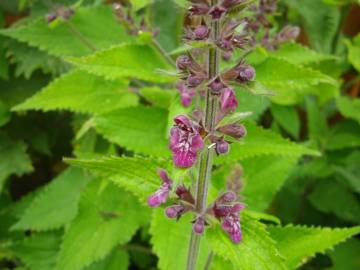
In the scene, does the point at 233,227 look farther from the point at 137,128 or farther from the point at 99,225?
the point at 99,225

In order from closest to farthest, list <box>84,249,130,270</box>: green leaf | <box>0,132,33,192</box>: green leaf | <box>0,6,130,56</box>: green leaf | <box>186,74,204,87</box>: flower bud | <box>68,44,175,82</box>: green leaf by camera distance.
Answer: <box>186,74,204,87</box>: flower bud → <box>68,44,175,82</box>: green leaf → <box>84,249,130,270</box>: green leaf → <box>0,6,130,56</box>: green leaf → <box>0,132,33,192</box>: green leaf

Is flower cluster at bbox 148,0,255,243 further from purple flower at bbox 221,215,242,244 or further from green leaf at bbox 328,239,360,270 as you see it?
green leaf at bbox 328,239,360,270

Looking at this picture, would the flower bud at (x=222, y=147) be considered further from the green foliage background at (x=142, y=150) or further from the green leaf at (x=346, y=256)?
the green leaf at (x=346, y=256)

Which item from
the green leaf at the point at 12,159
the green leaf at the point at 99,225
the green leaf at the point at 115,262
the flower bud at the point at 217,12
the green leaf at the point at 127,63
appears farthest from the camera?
the green leaf at the point at 12,159

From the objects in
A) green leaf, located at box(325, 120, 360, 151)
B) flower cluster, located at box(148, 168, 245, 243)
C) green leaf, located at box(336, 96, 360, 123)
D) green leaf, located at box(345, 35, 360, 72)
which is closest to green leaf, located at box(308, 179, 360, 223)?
green leaf, located at box(325, 120, 360, 151)

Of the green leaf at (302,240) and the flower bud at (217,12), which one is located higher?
the flower bud at (217,12)

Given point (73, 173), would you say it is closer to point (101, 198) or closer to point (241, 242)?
point (101, 198)

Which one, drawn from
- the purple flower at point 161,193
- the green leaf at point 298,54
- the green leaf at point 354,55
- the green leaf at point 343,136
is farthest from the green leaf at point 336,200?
the purple flower at point 161,193
